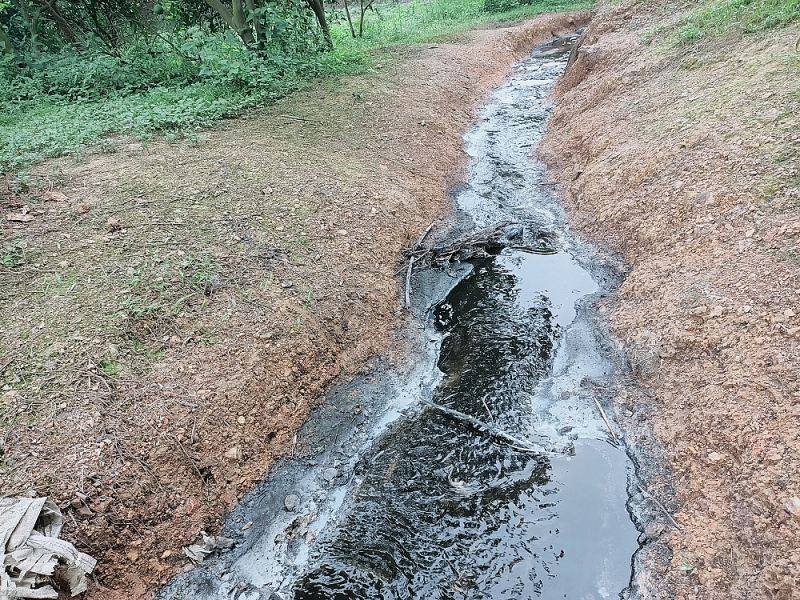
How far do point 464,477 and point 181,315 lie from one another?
111 inches

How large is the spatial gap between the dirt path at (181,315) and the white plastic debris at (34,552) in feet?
0.48

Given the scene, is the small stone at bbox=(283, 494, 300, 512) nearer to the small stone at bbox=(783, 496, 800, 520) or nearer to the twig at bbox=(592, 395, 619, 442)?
the twig at bbox=(592, 395, 619, 442)

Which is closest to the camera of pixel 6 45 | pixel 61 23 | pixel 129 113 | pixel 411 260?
pixel 411 260

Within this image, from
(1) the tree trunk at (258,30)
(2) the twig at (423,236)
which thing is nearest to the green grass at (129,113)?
(1) the tree trunk at (258,30)

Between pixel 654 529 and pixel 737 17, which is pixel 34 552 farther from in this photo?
pixel 737 17

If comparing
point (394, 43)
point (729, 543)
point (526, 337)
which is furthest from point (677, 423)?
point (394, 43)

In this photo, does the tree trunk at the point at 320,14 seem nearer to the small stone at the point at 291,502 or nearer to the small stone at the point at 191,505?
the small stone at the point at 291,502

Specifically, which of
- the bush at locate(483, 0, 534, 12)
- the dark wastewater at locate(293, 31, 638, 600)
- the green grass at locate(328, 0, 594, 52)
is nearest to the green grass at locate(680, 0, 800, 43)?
the dark wastewater at locate(293, 31, 638, 600)

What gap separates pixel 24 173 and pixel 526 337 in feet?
21.4

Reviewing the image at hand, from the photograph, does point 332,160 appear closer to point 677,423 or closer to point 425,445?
point 425,445

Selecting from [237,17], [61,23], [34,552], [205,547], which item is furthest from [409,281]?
[61,23]

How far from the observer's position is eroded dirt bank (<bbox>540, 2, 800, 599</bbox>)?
132 inches

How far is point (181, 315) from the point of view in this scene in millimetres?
4730

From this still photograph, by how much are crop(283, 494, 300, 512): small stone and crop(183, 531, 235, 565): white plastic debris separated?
0.46 m
